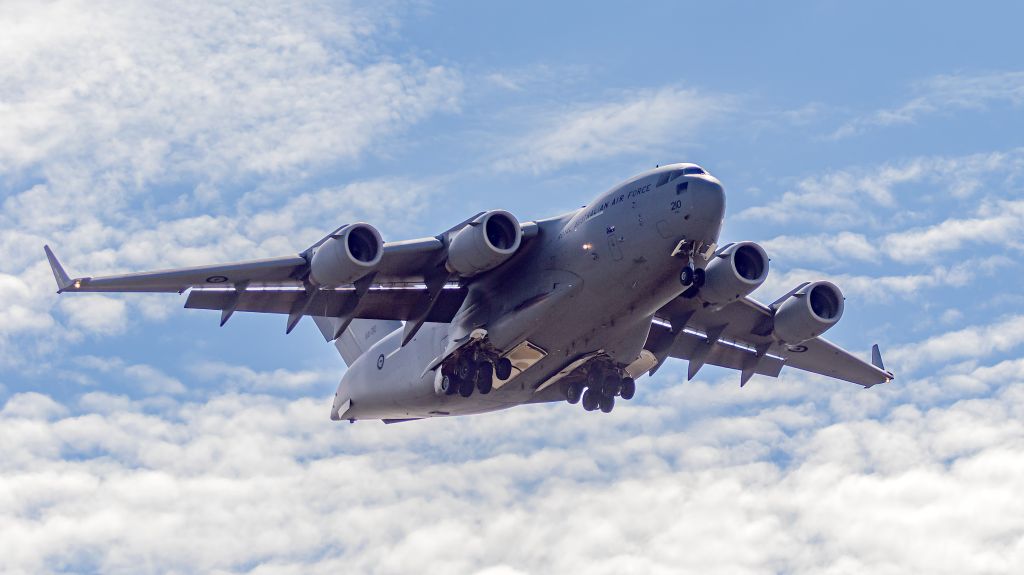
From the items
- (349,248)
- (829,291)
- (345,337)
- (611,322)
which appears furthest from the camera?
(345,337)

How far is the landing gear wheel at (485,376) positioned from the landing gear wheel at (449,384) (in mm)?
520

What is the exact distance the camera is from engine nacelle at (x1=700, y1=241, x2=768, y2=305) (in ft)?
98.5

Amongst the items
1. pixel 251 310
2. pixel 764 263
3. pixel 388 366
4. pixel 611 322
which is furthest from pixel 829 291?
pixel 251 310

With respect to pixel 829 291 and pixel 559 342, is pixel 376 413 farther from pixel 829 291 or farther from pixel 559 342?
pixel 829 291

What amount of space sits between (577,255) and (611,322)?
1.75 m

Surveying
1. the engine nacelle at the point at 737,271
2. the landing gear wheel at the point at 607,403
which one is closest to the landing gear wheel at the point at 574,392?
the landing gear wheel at the point at 607,403

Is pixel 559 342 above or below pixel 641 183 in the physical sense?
→ below

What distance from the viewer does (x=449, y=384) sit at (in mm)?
31234

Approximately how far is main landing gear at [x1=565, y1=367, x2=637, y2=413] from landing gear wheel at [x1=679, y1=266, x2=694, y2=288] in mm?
5018

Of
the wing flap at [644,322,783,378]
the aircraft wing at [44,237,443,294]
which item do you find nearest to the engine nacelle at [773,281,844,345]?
the wing flap at [644,322,783,378]

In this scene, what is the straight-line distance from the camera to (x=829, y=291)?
32438mm

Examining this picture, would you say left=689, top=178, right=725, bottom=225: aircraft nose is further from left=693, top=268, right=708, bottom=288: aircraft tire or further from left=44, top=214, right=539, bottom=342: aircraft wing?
left=44, top=214, right=539, bottom=342: aircraft wing

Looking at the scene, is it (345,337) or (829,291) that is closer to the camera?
(829,291)

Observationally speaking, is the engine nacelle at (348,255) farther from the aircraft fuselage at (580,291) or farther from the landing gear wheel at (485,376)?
the landing gear wheel at (485,376)
